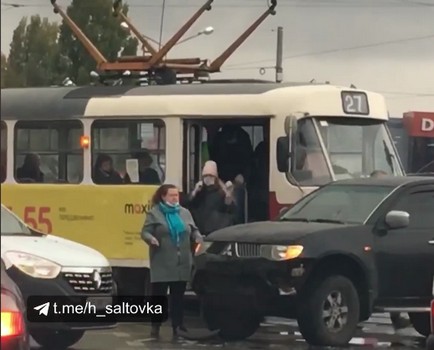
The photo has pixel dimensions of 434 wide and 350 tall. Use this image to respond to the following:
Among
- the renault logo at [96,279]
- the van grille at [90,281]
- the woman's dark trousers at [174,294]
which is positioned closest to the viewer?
the van grille at [90,281]

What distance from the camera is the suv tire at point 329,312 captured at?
12.9 metres

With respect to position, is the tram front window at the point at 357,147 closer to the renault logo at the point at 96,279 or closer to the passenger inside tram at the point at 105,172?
the passenger inside tram at the point at 105,172

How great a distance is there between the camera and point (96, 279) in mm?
12078

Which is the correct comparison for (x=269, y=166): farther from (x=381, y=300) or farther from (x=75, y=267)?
(x=75, y=267)

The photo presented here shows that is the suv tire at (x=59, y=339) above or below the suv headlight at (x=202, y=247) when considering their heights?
below

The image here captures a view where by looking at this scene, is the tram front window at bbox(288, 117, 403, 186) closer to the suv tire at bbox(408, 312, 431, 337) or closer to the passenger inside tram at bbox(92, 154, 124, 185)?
the passenger inside tram at bbox(92, 154, 124, 185)

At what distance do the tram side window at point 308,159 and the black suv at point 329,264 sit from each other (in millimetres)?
1890

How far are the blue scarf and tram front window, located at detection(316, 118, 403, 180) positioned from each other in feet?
11.7

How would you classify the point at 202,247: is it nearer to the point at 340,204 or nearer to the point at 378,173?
the point at 340,204

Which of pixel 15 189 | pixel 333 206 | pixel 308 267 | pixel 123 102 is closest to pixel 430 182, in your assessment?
pixel 333 206

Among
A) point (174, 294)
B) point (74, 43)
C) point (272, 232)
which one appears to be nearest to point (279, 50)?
point (74, 43)

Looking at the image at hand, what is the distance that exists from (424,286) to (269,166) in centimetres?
323

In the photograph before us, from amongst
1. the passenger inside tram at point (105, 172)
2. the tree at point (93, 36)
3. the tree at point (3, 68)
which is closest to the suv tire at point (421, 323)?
the passenger inside tram at point (105, 172)

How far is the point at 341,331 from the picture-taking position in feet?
43.3
